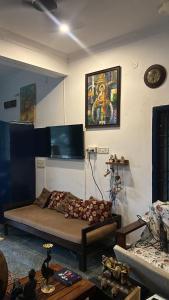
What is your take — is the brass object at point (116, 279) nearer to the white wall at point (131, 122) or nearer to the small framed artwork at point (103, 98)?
the white wall at point (131, 122)

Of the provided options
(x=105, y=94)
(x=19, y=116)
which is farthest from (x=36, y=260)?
(x=19, y=116)

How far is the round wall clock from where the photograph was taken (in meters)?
2.90

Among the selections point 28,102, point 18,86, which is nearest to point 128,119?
point 28,102

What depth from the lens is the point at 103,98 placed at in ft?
11.4

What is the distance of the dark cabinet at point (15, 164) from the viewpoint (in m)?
4.19

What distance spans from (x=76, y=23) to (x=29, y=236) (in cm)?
312

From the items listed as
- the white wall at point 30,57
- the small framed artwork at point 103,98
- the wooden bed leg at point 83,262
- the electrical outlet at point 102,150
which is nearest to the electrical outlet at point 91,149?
the electrical outlet at point 102,150

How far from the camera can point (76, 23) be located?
286 centimetres

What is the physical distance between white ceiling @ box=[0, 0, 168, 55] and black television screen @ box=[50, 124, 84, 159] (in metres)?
1.25

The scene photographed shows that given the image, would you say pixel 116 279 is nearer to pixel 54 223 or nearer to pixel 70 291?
pixel 70 291

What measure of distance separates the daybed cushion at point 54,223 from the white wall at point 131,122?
1.64ft

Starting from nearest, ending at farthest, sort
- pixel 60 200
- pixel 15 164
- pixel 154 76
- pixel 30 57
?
1. pixel 154 76
2. pixel 30 57
3. pixel 60 200
4. pixel 15 164

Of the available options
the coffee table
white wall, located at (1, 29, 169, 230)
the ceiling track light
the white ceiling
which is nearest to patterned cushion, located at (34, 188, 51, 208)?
white wall, located at (1, 29, 169, 230)

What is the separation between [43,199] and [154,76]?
2578mm
